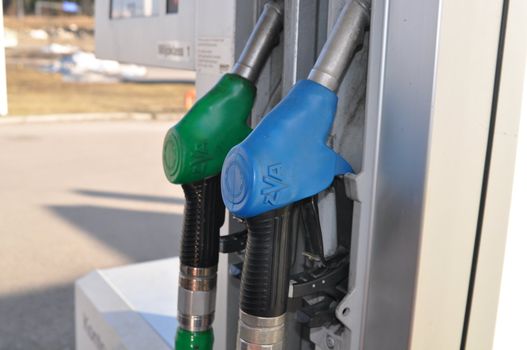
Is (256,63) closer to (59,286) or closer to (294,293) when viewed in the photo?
(294,293)

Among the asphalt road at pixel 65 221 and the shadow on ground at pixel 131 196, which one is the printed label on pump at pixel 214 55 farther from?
the shadow on ground at pixel 131 196

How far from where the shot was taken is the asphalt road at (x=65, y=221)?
2.98 m

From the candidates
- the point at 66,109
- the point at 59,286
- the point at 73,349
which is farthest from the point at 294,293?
the point at 66,109

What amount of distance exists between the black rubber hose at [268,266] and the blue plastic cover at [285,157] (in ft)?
0.12

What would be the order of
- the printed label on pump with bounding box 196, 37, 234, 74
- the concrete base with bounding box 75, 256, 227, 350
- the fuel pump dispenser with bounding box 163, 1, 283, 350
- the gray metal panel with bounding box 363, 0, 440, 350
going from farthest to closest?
1. the concrete base with bounding box 75, 256, 227, 350
2. the printed label on pump with bounding box 196, 37, 234, 74
3. the fuel pump dispenser with bounding box 163, 1, 283, 350
4. the gray metal panel with bounding box 363, 0, 440, 350

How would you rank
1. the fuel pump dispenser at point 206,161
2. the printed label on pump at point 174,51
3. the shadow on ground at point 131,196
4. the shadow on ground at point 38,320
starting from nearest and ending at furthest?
the fuel pump dispenser at point 206,161 → the printed label on pump at point 174,51 → the shadow on ground at point 38,320 → the shadow on ground at point 131,196

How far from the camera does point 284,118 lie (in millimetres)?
667

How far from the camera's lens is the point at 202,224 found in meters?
0.85

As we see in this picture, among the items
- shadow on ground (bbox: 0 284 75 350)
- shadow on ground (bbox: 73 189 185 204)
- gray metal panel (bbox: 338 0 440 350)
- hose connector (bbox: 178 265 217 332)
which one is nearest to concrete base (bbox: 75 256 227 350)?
hose connector (bbox: 178 265 217 332)

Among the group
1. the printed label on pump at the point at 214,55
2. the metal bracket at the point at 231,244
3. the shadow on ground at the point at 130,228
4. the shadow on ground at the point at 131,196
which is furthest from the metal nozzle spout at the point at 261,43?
the shadow on ground at the point at 131,196

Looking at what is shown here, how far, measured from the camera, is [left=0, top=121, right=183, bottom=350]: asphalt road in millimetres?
2980

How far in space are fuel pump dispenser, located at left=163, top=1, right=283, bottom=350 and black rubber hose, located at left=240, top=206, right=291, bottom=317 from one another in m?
0.15

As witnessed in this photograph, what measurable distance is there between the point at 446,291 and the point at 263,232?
0.20 metres

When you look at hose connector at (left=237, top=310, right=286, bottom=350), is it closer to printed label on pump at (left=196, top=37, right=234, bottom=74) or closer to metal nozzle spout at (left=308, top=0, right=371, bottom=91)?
metal nozzle spout at (left=308, top=0, right=371, bottom=91)
